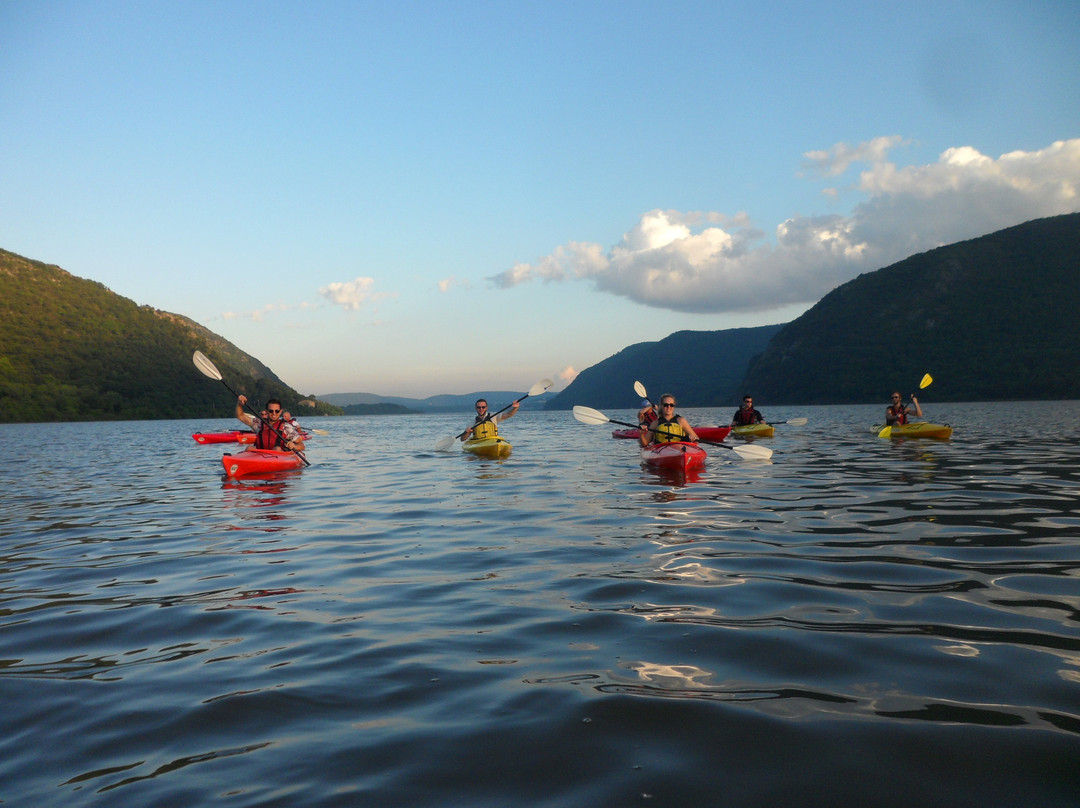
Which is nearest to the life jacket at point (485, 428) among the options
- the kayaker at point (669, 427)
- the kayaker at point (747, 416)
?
the kayaker at point (669, 427)

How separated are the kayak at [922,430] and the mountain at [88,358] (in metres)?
87.3

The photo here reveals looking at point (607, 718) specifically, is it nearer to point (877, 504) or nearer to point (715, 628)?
point (715, 628)

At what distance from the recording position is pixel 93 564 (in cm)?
704

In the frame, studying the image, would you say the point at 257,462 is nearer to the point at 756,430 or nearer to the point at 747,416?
the point at 756,430

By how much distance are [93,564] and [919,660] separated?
778 centimetres

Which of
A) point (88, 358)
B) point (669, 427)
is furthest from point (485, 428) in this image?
point (88, 358)

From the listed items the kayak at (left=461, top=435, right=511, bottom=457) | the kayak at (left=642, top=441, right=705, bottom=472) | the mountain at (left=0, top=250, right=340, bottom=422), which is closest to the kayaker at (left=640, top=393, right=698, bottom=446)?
the kayak at (left=642, top=441, right=705, bottom=472)

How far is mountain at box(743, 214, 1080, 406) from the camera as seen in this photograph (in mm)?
93438

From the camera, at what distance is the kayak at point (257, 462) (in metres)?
14.6

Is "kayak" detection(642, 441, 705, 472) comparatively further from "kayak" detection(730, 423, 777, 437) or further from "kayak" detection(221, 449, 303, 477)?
"kayak" detection(730, 423, 777, 437)

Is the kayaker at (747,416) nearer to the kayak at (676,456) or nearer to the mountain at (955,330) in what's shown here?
the kayak at (676,456)

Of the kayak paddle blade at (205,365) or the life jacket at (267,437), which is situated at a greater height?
the kayak paddle blade at (205,365)

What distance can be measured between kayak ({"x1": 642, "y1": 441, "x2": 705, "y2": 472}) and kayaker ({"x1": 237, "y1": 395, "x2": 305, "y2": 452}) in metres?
9.09

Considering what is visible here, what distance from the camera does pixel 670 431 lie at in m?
14.4
